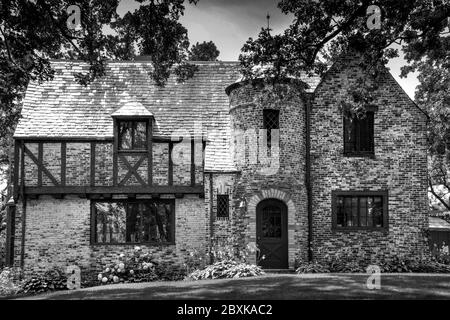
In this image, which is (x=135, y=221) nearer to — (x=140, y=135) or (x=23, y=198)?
(x=140, y=135)

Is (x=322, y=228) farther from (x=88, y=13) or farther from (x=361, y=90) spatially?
(x=88, y=13)

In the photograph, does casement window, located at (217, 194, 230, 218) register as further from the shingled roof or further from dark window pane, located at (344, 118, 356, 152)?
dark window pane, located at (344, 118, 356, 152)

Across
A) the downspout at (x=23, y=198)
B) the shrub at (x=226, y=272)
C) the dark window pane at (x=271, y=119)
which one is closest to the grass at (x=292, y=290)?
the shrub at (x=226, y=272)

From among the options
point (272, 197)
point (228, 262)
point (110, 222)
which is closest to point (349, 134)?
point (272, 197)

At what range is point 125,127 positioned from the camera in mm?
20078

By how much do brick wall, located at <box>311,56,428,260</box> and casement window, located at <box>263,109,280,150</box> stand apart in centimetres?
135

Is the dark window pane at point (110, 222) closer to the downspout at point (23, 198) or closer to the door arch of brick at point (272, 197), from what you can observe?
the downspout at point (23, 198)

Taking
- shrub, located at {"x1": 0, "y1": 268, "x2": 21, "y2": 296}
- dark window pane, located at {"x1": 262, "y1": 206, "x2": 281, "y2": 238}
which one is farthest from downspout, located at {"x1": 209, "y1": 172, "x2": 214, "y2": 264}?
shrub, located at {"x1": 0, "y1": 268, "x2": 21, "y2": 296}

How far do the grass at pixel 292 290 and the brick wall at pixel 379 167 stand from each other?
195 inches

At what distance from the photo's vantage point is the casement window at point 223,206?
19.7 metres

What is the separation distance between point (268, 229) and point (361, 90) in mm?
6220

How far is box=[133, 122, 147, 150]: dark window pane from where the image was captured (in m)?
20.0

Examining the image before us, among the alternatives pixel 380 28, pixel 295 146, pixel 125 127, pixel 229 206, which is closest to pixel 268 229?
pixel 229 206

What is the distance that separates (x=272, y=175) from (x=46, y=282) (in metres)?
8.15
